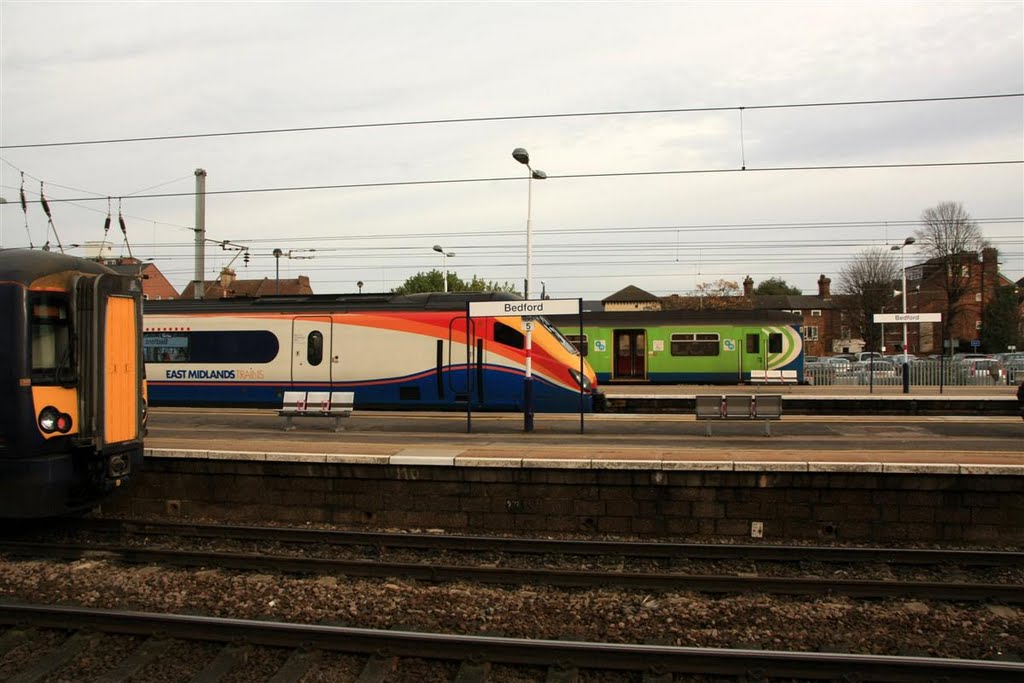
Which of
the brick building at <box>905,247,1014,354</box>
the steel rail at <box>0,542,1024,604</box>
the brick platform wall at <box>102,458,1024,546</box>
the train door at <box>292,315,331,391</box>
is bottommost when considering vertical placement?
the steel rail at <box>0,542,1024,604</box>

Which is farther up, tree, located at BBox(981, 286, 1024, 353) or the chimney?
the chimney

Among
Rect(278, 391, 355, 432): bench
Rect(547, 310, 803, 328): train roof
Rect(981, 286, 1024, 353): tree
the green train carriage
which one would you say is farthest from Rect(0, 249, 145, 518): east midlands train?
Rect(981, 286, 1024, 353): tree

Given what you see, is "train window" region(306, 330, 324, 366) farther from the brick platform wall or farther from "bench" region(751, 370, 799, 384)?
"bench" region(751, 370, 799, 384)

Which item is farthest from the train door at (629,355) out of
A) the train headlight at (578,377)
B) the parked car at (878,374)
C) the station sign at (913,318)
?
the train headlight at (578,377)

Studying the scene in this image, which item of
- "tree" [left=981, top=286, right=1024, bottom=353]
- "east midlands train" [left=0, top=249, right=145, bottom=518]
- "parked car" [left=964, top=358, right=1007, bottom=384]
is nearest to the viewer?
"east midlands train" [left=0, top=249, right=145, bottom=518]

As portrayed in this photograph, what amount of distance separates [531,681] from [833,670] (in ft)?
7.47

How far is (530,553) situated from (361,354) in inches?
409

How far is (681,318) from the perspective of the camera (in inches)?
1164

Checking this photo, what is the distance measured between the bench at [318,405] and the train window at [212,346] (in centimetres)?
395

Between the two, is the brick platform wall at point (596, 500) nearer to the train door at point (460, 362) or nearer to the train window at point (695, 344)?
the train door at point (460, 362)

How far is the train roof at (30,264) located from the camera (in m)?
8.14

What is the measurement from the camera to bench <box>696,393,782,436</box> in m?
14.0

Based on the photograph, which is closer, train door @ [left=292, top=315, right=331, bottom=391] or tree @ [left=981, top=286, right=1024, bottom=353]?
train door @ [left=292, top=315, right=331, bottom=391]

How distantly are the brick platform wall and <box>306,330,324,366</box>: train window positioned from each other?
7918 mm
